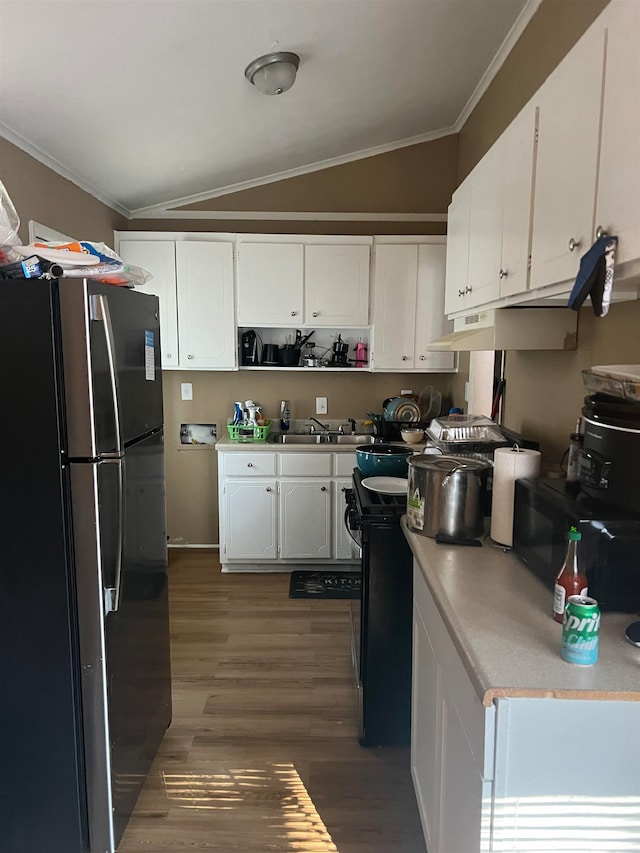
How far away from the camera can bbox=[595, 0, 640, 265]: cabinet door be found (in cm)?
111

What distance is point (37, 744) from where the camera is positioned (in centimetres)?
173

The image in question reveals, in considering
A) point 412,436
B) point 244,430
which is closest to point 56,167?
point 244,430

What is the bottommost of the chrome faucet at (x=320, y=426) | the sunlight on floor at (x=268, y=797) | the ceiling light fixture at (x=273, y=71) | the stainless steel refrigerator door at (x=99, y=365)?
the sunlight on floor at (x=268, y=797)

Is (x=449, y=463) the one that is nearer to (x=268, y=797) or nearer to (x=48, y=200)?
(x=268, y=797)

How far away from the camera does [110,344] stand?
1684 millimetres

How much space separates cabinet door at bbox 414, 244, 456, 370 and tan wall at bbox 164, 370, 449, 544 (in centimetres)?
32

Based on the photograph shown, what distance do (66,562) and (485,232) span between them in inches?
73.6

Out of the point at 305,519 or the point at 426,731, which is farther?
the point at 305,519

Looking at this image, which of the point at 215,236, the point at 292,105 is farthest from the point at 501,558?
the point at 215,236

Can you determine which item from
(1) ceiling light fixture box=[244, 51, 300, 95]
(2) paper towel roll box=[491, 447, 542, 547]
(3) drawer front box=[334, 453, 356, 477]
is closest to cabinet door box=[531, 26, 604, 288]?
(2) paper towel roll box=[491, 447, 542, 547]

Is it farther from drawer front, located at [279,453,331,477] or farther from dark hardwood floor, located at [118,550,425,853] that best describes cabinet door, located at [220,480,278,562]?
dark hardwood floor, located at [118,550,425,853]

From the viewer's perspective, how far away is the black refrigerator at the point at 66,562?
5.18ft

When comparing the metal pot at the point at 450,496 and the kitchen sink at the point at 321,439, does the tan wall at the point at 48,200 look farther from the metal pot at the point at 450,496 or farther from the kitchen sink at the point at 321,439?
the metal pot at the point at 450,496

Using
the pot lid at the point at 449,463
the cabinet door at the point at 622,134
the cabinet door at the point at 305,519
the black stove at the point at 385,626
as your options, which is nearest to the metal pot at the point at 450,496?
the pot lid at the point at 449,463
